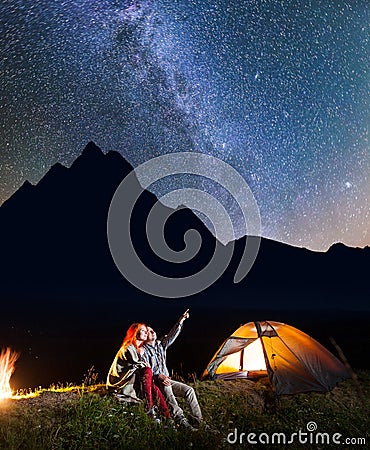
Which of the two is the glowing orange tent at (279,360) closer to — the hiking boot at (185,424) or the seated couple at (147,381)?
the seated couple at (147,381)

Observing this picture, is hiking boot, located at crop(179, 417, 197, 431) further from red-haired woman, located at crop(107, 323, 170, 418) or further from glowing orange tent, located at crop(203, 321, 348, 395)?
glowing orange tent, located at crop(203, 321, 348, 395)

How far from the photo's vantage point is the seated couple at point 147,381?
705 centimetres

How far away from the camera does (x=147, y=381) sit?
7152mm

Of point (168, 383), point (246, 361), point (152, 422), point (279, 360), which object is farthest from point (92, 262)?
point (152, 422)

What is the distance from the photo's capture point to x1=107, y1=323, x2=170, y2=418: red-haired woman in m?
7.08

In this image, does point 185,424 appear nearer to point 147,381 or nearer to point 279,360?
point 147,381

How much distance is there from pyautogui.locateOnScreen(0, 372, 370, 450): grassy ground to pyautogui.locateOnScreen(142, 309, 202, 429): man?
360mm

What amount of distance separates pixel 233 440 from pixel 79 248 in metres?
166

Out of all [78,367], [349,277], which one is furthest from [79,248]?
[78,367]

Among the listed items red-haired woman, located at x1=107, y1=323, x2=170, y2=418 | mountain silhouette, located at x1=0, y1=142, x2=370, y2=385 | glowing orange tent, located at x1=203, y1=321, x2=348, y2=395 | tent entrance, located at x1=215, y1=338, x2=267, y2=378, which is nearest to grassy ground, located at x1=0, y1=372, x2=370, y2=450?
red-haired woman, located at x1=107, y1=323, x2=170, y2=418

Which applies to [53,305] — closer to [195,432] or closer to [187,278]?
[187,278]

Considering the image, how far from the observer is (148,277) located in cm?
17850

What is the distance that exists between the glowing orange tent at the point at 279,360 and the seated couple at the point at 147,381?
2.69 meters

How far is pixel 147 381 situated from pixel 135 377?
31 cm
